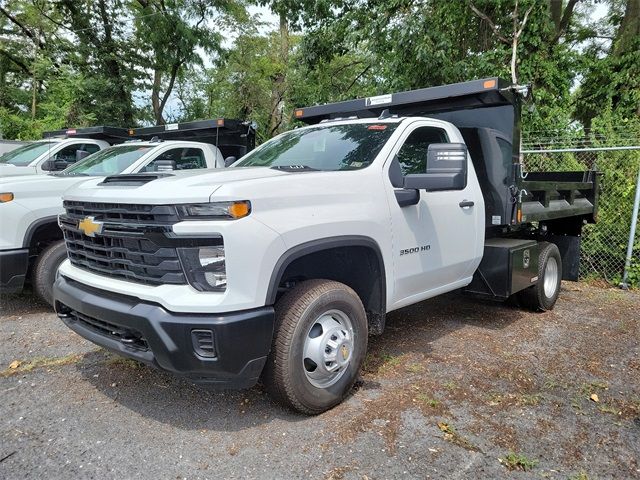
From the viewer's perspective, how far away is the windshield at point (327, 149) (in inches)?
153

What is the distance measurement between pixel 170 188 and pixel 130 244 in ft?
1.51

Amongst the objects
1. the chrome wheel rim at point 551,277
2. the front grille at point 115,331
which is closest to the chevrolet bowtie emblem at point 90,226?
the front grille at point 115,331

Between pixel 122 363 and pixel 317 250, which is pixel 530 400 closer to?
pixel 317 250

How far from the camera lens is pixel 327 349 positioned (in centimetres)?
333

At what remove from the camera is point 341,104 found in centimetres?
→ 545

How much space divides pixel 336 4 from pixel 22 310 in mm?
9550

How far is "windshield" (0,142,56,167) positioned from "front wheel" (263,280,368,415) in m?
6.67

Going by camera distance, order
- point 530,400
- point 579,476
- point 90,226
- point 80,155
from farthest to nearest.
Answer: point 80,155 → point 530,400 → point 90,226 → point 579,476

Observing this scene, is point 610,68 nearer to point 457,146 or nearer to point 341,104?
point 341,104

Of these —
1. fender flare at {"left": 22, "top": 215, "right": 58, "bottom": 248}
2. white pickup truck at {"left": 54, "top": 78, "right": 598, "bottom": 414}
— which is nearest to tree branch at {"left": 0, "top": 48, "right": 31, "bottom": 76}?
fender flare at {"left": 22, "top": 215, "right": 58, "bottom": 248}

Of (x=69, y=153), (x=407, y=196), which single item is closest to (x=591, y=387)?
(x=407, y=196)

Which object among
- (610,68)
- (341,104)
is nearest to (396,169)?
Answer: (341,104)

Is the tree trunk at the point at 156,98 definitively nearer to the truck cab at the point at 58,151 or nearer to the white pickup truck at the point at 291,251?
the truck cab at the point at 58,151

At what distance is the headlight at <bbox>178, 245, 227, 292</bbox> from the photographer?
110 inches
